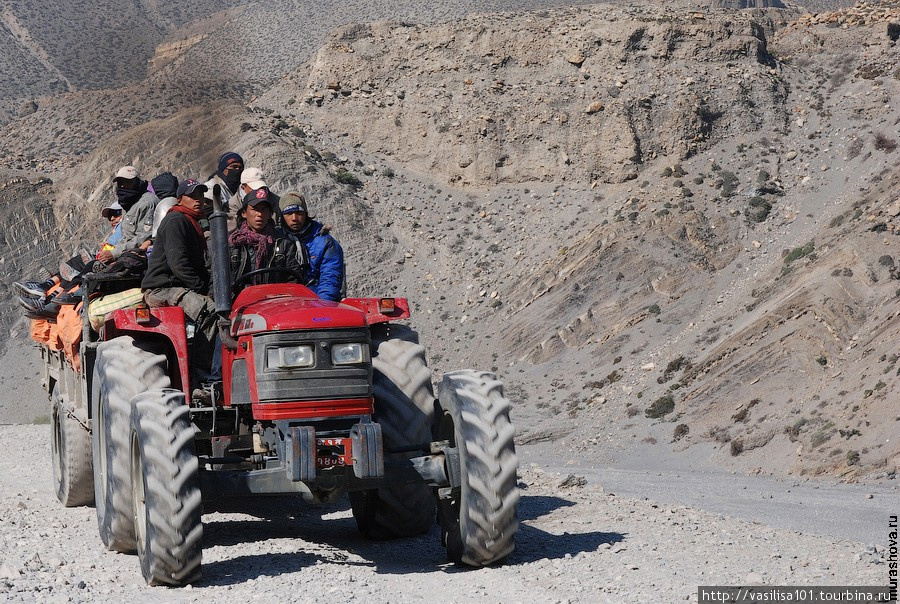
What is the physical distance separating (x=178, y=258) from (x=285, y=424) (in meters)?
2.30

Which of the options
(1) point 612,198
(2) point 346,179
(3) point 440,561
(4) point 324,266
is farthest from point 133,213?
(2) point 346,179

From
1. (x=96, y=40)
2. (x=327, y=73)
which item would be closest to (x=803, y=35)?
(x=327, y=73)

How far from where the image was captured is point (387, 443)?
954 centimetres

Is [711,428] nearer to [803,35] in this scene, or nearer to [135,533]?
[135,533]

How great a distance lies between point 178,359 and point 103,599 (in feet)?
7.92

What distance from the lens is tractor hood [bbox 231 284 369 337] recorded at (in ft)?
28.8

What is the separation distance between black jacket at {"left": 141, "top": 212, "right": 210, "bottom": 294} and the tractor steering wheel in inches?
19.7

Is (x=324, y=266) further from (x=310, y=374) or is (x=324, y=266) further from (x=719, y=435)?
(x=719, y=435)

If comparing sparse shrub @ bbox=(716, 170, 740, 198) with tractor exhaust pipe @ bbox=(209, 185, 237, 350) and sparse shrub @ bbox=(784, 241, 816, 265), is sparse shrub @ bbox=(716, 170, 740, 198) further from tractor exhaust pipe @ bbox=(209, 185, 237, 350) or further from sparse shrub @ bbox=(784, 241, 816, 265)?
tractor exhaust pipe @ bbox=(209, 185, 237, 350)

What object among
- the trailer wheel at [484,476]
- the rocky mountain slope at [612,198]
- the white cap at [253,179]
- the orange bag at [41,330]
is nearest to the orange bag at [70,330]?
the orange bag at [41,330]

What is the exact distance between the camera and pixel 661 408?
28.9 m

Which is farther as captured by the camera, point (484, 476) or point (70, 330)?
point (70, 330)

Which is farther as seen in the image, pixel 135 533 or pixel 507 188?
pixel 507 188

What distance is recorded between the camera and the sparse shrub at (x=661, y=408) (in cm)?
2883
